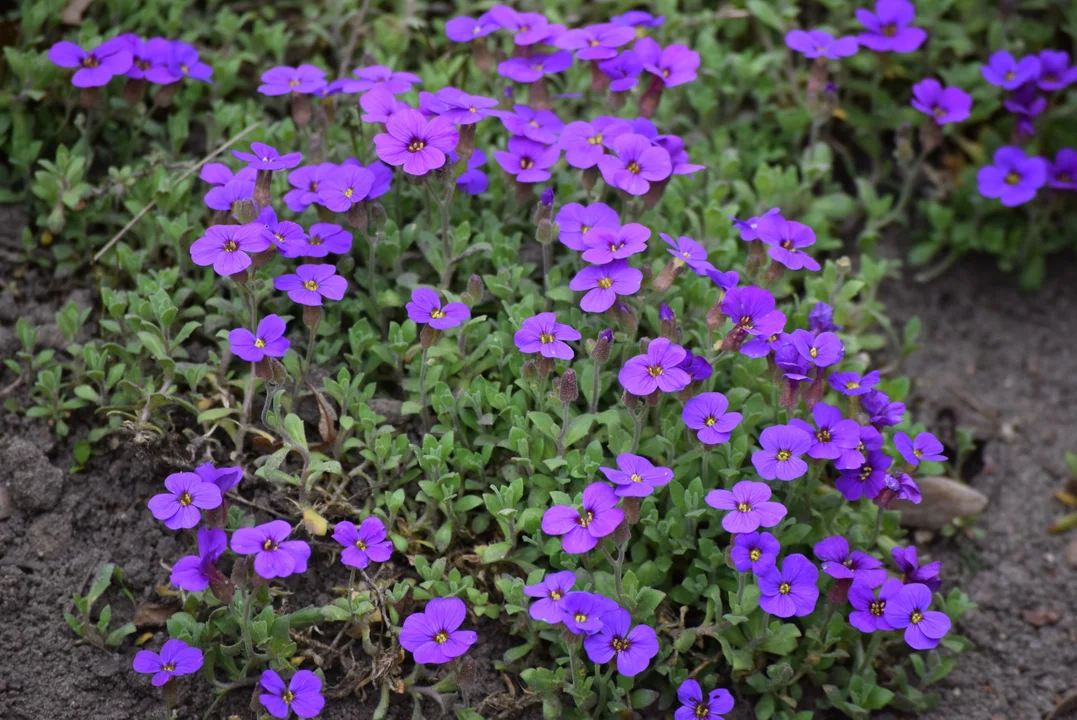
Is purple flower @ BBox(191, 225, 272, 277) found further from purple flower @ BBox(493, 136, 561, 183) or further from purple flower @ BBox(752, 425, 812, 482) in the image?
purple flower @ BBox(752, 425, 812, 482)

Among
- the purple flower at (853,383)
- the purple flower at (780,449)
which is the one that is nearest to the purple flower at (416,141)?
the purple flower at (780,449)

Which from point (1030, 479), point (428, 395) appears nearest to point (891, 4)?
point (1030, 479)

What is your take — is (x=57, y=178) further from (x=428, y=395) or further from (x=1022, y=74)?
(x=1022, y=74)

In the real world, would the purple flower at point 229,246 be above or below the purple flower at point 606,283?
above

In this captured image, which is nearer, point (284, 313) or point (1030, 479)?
point (284, 313)

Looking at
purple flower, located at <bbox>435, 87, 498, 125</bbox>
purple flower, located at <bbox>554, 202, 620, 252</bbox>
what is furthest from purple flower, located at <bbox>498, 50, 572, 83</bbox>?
purple flower, located at <bbox>554, 202, 620, 252</bbox>

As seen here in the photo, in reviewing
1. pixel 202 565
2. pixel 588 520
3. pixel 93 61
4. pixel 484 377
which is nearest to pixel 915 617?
pixel 588 520

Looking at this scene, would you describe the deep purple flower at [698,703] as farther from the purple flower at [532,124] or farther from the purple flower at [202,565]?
the purple flower at [532,124]
